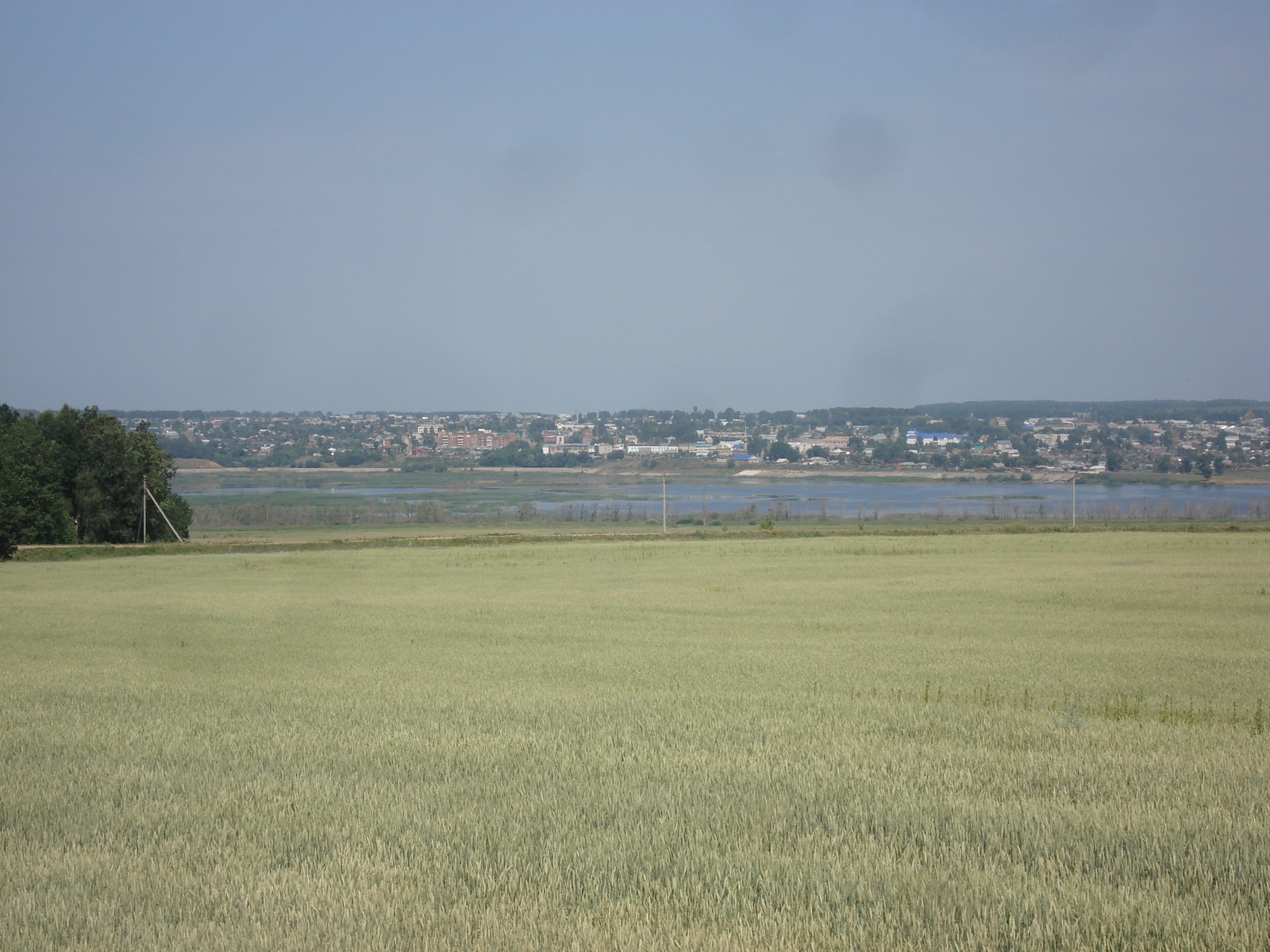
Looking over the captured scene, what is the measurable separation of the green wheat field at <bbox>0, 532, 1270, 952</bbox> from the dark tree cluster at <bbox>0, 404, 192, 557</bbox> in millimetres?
50046

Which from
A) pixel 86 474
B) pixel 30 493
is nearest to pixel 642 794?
pixel 30 493

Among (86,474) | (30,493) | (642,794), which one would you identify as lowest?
(30,493)

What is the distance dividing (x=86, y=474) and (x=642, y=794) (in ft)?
237

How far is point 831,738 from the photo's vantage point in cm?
847

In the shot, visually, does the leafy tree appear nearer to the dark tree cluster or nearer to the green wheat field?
the dark tree cluster

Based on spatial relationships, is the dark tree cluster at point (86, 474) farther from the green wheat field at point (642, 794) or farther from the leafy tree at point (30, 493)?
the green wheat field at point (642, 794)

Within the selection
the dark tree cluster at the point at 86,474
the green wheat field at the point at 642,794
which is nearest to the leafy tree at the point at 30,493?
the dark tree cluster at the point at 86,474

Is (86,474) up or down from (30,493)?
up

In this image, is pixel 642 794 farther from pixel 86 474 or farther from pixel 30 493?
pixel 86 474

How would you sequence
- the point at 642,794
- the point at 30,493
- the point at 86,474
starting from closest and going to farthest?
the point at 642,794 < the point at 30,493 < the point at 86,474

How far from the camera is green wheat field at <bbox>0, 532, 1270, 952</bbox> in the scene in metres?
4.62

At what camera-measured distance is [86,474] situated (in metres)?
66.8

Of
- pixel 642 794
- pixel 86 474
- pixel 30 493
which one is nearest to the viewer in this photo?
pixel 642 794

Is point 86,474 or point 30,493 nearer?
point 30,493
